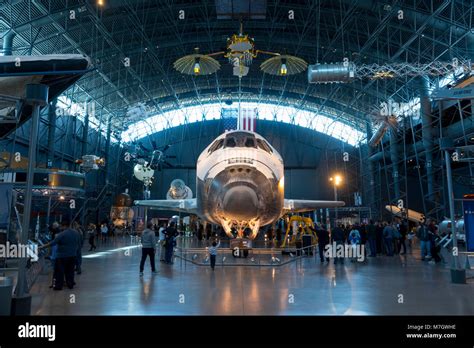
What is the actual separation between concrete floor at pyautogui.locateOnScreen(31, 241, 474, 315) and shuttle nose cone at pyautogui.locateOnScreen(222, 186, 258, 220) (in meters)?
1.32

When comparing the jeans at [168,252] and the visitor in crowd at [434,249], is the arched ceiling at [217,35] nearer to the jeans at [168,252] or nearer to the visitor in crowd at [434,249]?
the jeans at [168,252]

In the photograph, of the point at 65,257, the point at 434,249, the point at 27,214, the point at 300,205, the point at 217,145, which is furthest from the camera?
the point at 300,205

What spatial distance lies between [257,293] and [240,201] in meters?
3.02

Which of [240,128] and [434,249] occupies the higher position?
[240,128]

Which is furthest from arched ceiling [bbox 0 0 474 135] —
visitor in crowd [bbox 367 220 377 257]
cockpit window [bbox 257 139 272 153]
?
visitor in crowd [bbox 367 220 377 257]

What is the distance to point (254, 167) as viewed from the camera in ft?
27.7

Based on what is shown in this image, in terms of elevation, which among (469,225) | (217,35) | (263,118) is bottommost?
(469,225)

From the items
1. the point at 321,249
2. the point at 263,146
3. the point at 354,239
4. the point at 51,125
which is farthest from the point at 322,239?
the point at 51,125

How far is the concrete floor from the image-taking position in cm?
437

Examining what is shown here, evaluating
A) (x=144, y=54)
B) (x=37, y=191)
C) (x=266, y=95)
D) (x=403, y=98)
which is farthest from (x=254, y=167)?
(x=266, y=95)

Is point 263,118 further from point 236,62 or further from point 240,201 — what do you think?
point 240,201

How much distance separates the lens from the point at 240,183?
8.27m

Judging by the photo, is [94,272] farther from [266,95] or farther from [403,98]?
[266,95]
